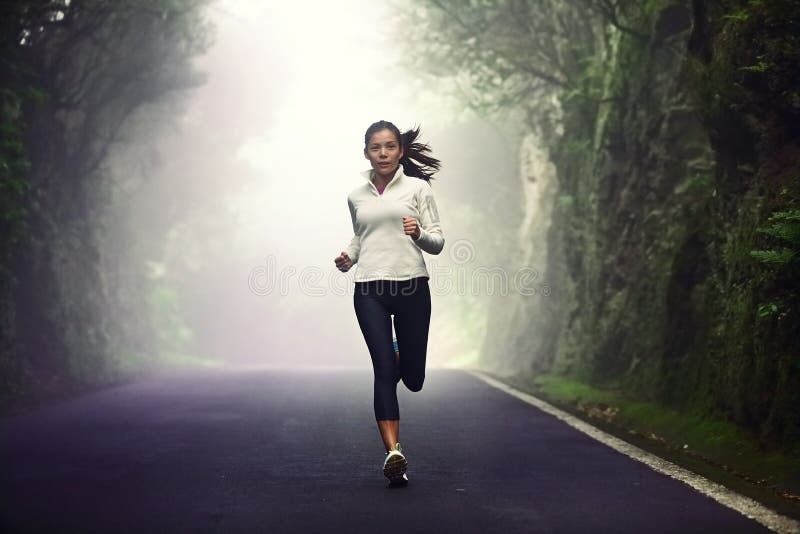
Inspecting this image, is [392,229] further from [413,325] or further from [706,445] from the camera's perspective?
[706,445]

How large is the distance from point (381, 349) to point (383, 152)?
136 centimetres

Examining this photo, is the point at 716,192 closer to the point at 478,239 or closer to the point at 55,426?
the point at 55,426

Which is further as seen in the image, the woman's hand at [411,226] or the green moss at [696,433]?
the green moss at [696,433]

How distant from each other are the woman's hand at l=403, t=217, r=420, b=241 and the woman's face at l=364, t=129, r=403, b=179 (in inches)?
23.2

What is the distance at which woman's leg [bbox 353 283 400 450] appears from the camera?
654 centimetres

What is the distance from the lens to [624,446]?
26.8 feet

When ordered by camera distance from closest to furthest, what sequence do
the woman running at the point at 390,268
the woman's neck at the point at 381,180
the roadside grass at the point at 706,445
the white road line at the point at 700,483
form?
1. the white road line at the point at 700,483
2. the roadside grass at the point at 706,445
3. the woman running at the point at 390,268
4. the woman's neck at the point at 381,180

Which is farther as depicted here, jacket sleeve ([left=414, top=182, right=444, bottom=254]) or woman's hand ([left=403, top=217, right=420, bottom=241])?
jacket sleeve ([left=414, top=182, right=444, bottom=254])

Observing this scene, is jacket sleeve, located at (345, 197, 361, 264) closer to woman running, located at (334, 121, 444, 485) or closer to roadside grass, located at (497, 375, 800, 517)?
woman running, located at (334, 121, 444, 485)

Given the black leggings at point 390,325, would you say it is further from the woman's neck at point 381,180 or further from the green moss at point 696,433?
the green moss at point 696,433

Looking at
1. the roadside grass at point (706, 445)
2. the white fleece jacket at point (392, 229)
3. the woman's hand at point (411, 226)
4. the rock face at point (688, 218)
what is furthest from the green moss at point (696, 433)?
the woman's hand at point (411, 226)

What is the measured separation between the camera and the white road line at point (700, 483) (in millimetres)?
5258

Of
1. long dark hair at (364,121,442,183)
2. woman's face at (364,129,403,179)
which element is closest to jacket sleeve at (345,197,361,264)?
woman's face at (364,129,403,179)

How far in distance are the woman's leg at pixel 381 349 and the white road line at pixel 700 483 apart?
79.3 inches
